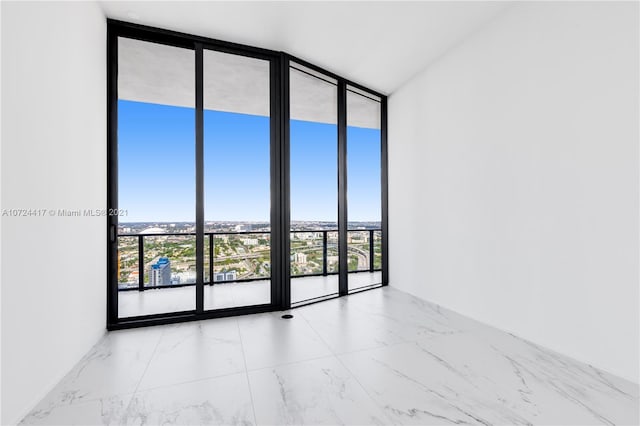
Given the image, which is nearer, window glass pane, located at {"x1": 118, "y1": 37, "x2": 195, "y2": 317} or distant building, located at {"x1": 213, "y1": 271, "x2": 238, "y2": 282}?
window glass pane, located at {"x1": 118, "y1": 37, "x2": 195, "y2": 317}

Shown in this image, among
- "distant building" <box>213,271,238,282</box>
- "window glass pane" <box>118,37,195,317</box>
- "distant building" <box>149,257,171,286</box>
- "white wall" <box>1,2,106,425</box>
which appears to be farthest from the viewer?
"distant building" <box>213,271,238,282</box>

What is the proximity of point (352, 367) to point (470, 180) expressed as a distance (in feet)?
7.01

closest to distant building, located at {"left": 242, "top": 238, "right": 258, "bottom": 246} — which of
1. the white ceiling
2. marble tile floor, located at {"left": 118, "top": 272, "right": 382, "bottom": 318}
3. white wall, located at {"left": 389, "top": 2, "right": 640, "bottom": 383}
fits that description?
marble tile floor, located at {"left": 118, "top": 272, "right": 382, "bottom": 318}

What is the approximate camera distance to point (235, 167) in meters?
3.70

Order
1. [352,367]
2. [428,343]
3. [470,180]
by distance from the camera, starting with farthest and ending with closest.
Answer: [470,180]
[428,343]
[352,367]

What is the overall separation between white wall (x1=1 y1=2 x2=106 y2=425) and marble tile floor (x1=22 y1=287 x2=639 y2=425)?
0.26 metres

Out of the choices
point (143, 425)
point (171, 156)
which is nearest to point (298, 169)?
point (171, 156)

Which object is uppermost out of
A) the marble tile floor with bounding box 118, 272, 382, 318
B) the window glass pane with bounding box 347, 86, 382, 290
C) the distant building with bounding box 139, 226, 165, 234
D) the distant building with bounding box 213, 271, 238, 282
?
the window glass pane with bounding box 347, 86, 382, 290

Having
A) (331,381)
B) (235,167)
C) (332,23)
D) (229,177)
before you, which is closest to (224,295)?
(229,177)

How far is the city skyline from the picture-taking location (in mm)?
3264

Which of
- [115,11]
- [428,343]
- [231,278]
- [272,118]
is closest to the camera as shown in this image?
[428,343]

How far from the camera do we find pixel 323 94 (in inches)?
151

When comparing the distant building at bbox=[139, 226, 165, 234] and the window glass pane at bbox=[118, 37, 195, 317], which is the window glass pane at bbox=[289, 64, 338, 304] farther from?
the distant building at bbox=[139, 226, 165, 234]

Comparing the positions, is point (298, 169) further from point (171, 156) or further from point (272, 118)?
point (171, 156)
